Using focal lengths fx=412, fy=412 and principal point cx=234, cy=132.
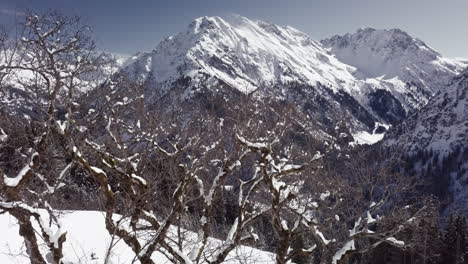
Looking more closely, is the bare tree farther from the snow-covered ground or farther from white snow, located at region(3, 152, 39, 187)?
the snow-covered ground

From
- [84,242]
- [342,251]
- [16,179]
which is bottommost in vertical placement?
[342,251]

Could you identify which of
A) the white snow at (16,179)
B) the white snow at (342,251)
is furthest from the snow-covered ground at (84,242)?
the white snow at (16,179)

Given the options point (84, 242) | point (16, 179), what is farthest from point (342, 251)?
point (84, 242)

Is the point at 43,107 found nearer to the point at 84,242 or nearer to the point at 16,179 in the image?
the point at 16,179

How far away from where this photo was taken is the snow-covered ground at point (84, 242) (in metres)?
19.6

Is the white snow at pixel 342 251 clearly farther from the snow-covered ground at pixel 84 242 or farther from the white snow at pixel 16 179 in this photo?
the white snow at pixel 16 179

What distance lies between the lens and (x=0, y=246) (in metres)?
19.8

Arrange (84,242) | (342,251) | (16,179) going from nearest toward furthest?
1. (16,179)
2. (342,251)
3. (84,242)

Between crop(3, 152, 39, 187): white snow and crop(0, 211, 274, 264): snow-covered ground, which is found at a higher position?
crop(0, 211, 274, 264): snow-covered ground

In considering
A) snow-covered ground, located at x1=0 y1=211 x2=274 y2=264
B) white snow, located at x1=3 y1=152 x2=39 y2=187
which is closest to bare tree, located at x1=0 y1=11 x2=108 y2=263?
white snow, located at x1=3 y1=152 x2=39 y2=187

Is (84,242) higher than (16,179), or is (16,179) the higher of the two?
(84,242)

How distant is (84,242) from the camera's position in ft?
73.9

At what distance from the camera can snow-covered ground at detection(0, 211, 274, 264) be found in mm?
19602

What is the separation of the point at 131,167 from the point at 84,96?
16.3 feet
